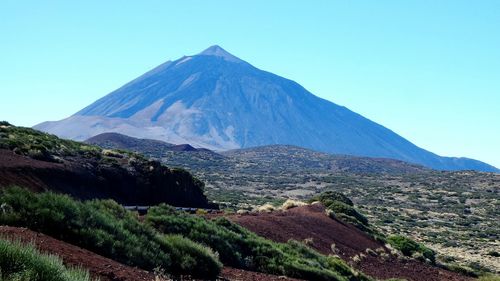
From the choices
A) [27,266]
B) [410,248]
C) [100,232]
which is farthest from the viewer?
[410,248]

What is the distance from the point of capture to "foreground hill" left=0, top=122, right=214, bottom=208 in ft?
82.6

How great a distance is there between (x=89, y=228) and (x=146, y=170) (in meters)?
25.4

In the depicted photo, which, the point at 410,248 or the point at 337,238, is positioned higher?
the point at 337,238

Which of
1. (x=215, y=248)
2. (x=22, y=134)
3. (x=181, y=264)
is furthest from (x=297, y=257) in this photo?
(x=22, y=134)

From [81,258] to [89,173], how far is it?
73.4ft

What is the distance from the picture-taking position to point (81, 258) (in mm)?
9227

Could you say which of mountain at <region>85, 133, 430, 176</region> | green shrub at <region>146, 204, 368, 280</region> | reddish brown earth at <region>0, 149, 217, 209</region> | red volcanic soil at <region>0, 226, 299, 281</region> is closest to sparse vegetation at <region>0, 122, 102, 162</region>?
reddish brown earth at <region>0, 149, 217, 209</region>

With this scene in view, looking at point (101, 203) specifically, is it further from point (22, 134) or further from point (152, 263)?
point (22, 134)

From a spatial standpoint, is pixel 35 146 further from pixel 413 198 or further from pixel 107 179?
pixel 413 198

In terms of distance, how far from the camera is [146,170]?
118 ft

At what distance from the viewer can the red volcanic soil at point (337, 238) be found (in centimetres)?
2419

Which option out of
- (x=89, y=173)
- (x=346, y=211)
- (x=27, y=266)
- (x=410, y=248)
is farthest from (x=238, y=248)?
(x=346, y=211)

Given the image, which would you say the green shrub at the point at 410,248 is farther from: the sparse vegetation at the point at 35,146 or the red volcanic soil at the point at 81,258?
the red volcanic soil at the point at 81,258

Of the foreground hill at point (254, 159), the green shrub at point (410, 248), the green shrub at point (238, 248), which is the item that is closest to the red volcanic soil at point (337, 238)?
the green shrub at point (410, 248)
